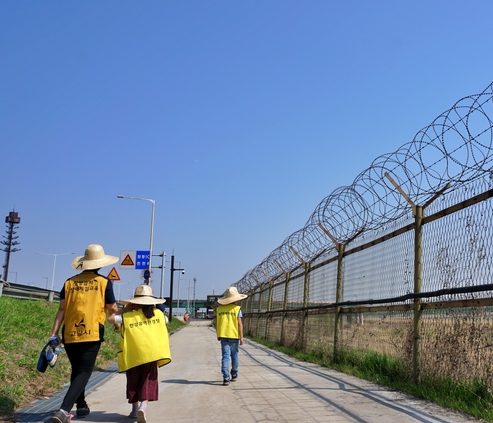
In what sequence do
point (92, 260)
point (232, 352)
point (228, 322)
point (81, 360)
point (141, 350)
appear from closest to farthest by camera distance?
point (81, 360) → point (141, 350) → point (92, 260) → point (232, 352) → point (228, 322)

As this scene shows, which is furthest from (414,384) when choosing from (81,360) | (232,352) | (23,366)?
(23,366)

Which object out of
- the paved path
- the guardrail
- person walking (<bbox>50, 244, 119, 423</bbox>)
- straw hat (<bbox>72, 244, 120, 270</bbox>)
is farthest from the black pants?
the guardrail

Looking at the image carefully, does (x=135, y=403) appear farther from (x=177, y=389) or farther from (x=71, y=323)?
(x=177, y=389)

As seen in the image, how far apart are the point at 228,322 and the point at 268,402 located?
2461 mm

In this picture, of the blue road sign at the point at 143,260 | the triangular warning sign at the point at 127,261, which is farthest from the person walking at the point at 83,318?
the blue road sign at the point at 143,260

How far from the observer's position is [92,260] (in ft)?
18.8

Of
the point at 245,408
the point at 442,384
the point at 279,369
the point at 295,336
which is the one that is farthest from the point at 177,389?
the point at 295,336

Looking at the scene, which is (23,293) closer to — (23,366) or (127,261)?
(127,261)

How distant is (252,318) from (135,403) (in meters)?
19.6

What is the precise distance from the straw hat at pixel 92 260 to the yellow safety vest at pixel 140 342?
1.88 feet

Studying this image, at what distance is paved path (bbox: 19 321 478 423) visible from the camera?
18.0 feet

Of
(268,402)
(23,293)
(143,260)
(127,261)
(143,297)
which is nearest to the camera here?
(143,297)

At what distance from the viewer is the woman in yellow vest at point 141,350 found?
5578 mm

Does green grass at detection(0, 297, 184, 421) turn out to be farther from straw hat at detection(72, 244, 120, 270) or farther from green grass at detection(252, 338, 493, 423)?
green grass at detection(252, 338, 493, 423)
